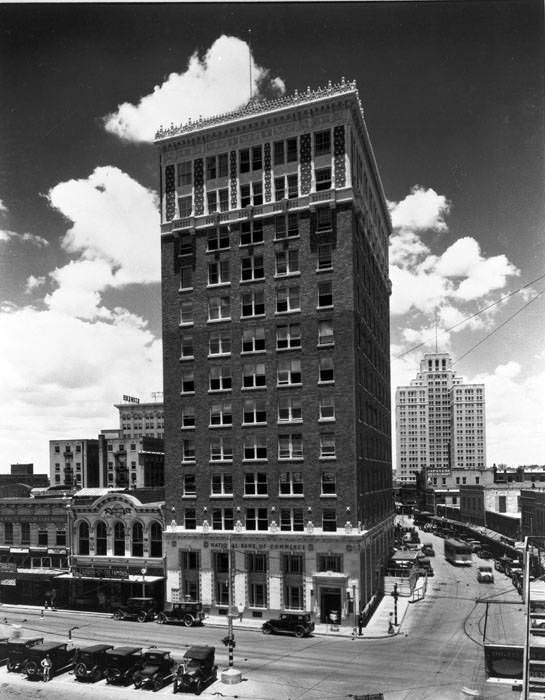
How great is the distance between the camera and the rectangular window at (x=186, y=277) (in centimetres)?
6181

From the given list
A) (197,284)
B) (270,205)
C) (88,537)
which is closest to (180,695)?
(88,537)

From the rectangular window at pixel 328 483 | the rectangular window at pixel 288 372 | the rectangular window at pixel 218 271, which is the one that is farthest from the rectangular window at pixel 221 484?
the rectangular window at pixel 218 271

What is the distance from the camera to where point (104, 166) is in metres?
54.0

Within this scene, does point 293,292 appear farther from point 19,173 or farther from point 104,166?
point 19,173

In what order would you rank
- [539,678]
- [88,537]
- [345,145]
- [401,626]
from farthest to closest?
[88,537] < [345,145] < [401,626] < [539,678]

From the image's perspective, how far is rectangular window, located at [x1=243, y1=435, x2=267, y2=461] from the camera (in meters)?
57.8

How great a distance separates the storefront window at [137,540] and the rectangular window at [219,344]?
60.5 ft

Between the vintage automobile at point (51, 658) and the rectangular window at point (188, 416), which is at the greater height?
the rectangular window at point (188, 416)

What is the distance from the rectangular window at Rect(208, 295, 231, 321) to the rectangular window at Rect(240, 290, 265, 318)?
141cm

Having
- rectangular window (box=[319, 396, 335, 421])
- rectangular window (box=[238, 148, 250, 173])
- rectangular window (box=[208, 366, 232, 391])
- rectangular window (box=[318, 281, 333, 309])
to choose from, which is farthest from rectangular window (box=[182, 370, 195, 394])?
rectangular window (box=[238, 148, 250, 173])

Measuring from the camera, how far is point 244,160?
2363 inches

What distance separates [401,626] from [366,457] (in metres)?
16.2

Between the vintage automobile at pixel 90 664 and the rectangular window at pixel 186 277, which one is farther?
the rectangular window at pixel 186 277

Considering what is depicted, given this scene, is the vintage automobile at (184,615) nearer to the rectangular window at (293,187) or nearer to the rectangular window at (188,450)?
the rectangular window at (188,450)
